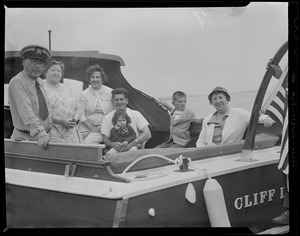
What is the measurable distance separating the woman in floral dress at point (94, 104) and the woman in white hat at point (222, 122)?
60cm

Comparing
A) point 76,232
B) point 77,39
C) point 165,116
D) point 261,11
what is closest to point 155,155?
point 165,116

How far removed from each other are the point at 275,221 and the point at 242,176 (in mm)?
370

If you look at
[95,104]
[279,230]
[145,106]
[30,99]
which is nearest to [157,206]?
[145,106]

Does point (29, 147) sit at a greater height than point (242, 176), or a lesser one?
greater

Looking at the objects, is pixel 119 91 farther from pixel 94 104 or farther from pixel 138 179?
pixel 138 179

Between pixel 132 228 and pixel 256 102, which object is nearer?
pixel 132 228

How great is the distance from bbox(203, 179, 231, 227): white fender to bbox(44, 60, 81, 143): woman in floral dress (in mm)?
819

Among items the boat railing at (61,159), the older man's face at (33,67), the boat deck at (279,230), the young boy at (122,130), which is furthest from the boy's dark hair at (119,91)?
the boat deck at (279,230)

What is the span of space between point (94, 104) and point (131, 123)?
25cm

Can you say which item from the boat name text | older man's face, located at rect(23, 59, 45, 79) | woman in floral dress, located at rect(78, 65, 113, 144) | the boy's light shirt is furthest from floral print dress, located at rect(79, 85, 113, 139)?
the boat name text

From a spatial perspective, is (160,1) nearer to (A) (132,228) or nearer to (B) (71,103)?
(B) (71,103)

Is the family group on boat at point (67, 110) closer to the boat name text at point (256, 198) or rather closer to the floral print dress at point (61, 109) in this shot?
the floral print dress at point (61, 109)

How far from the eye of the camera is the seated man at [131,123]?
2.52 m
